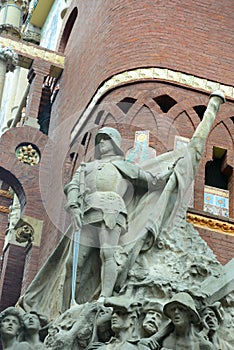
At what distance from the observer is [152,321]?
10.0m

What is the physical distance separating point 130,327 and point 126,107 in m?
5.45

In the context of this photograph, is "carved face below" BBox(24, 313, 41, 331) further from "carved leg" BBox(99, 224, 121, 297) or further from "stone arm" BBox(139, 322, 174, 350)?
"stone arm" BBox(139, 322, 174, 350)

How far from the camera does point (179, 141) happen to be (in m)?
14.4

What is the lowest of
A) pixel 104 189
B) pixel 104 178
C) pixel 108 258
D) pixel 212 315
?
pixel 212 315

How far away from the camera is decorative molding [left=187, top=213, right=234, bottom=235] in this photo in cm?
1357

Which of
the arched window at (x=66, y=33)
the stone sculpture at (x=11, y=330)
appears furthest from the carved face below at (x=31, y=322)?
the arched window at (x=66, y=33)

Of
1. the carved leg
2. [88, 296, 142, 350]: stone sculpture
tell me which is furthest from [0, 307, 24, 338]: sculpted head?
[88, 296, 142, 350]: stone sculpture

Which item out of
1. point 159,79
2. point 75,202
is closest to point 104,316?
point 75,202

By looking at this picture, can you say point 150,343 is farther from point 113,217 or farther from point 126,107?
point 126,107

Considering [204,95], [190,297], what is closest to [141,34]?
[204,95]

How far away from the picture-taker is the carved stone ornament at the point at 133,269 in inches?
390

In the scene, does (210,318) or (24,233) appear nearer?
(210,318)

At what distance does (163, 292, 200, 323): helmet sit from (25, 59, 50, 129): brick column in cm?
910

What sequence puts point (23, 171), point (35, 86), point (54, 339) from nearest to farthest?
1. point (54, 339)
2. point (23, 171)
3. point (35, 86)
